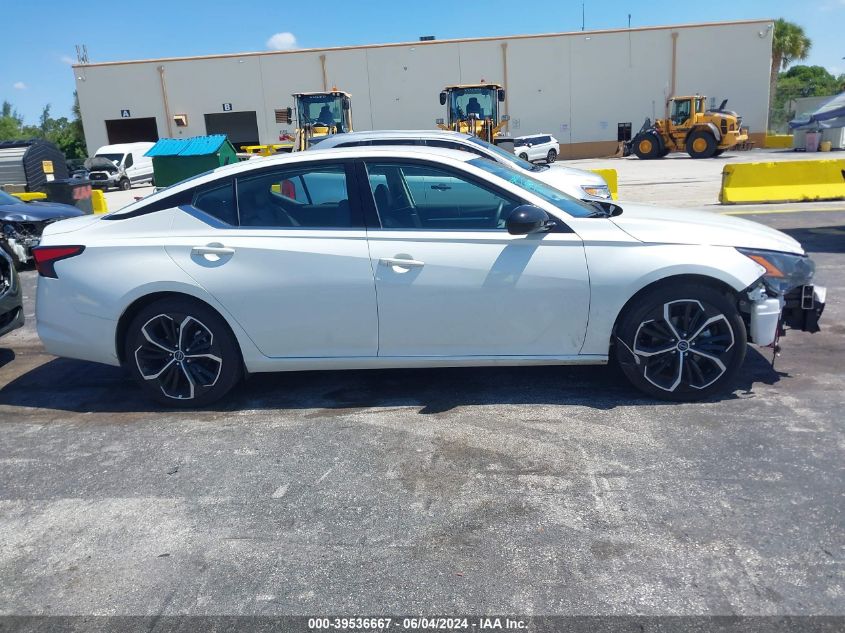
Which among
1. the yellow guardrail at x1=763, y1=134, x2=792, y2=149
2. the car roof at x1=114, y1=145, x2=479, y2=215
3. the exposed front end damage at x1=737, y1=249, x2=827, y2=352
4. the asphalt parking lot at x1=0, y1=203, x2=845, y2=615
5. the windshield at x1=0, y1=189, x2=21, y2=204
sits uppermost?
the car roof at x1=114, y1=145, x2=479, y2=215

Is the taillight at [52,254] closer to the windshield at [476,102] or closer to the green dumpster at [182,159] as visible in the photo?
the green dumpster at [182,159]

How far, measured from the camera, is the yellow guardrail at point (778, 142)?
40969mm

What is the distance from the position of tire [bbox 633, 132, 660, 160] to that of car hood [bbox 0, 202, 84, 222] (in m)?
29.6

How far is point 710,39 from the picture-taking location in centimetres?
4100

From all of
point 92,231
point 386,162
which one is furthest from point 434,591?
point 92,231

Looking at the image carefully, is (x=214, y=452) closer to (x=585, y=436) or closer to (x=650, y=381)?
(x=585, y=436)

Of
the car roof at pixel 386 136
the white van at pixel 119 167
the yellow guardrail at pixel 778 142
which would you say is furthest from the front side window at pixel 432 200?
the yellow guardrail at pixel 778 142

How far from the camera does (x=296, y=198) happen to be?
15.4 ft

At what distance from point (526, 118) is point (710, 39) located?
11.1 metres

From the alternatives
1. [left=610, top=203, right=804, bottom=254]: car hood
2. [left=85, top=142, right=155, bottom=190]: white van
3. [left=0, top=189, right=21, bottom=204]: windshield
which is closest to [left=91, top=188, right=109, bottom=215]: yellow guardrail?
[left=0, top=189, right=21, bottom=204]: windshield

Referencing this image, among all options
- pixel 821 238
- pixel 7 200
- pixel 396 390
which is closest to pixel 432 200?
pixel 396 390

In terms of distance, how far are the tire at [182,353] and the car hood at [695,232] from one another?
2600 mm

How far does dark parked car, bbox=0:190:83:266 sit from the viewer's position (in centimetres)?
1005

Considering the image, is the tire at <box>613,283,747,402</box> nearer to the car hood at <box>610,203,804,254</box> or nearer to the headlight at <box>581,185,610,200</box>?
the car hood at <box>610,203,804,254</box>
